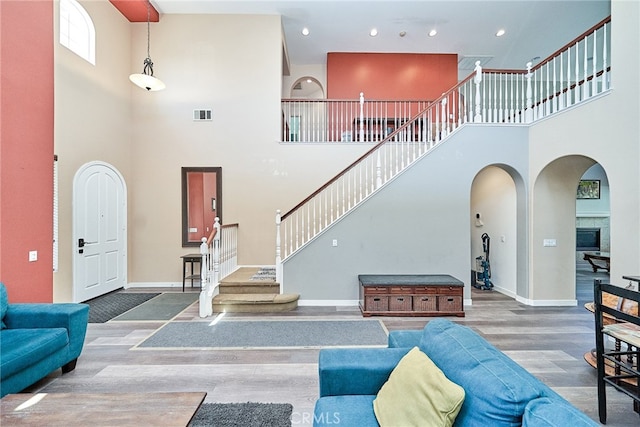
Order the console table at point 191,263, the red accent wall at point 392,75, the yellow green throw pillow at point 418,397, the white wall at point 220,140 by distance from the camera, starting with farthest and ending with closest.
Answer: the red accent wall at point 392,75 → the white wall at point 220,140 → the console table at point 191,263 → the yellow green throw pillow at point 418,397

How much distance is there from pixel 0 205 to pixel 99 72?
12.3ft

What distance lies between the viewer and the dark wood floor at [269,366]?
2537mm

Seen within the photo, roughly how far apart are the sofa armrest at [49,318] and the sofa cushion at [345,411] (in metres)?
2.72

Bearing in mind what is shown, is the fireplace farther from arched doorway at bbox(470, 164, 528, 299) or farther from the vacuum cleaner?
the vacuum cleaner

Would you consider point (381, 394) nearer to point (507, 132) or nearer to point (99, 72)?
point (507, 132)

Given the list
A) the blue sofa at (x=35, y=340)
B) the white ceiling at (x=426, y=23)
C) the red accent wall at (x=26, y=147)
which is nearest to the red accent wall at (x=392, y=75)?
the white ceiling at (x=426, y=23)

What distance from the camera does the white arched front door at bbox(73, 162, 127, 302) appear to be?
5.05m

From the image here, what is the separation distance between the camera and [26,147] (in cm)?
327

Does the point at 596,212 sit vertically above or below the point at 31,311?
above

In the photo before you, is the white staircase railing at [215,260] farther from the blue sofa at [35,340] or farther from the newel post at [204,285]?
the blue sofa at [35,340]

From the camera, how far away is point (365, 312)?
4.46 m

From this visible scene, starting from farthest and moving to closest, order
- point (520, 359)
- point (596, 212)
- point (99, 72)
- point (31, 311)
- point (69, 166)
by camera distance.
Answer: point (596, 212) → point (99, 72) → point (69, 166) → point (520, 359) → point (31, 311)

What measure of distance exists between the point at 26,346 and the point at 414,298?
14.5 feet

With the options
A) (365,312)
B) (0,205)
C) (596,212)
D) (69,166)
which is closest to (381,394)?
(365,312)
